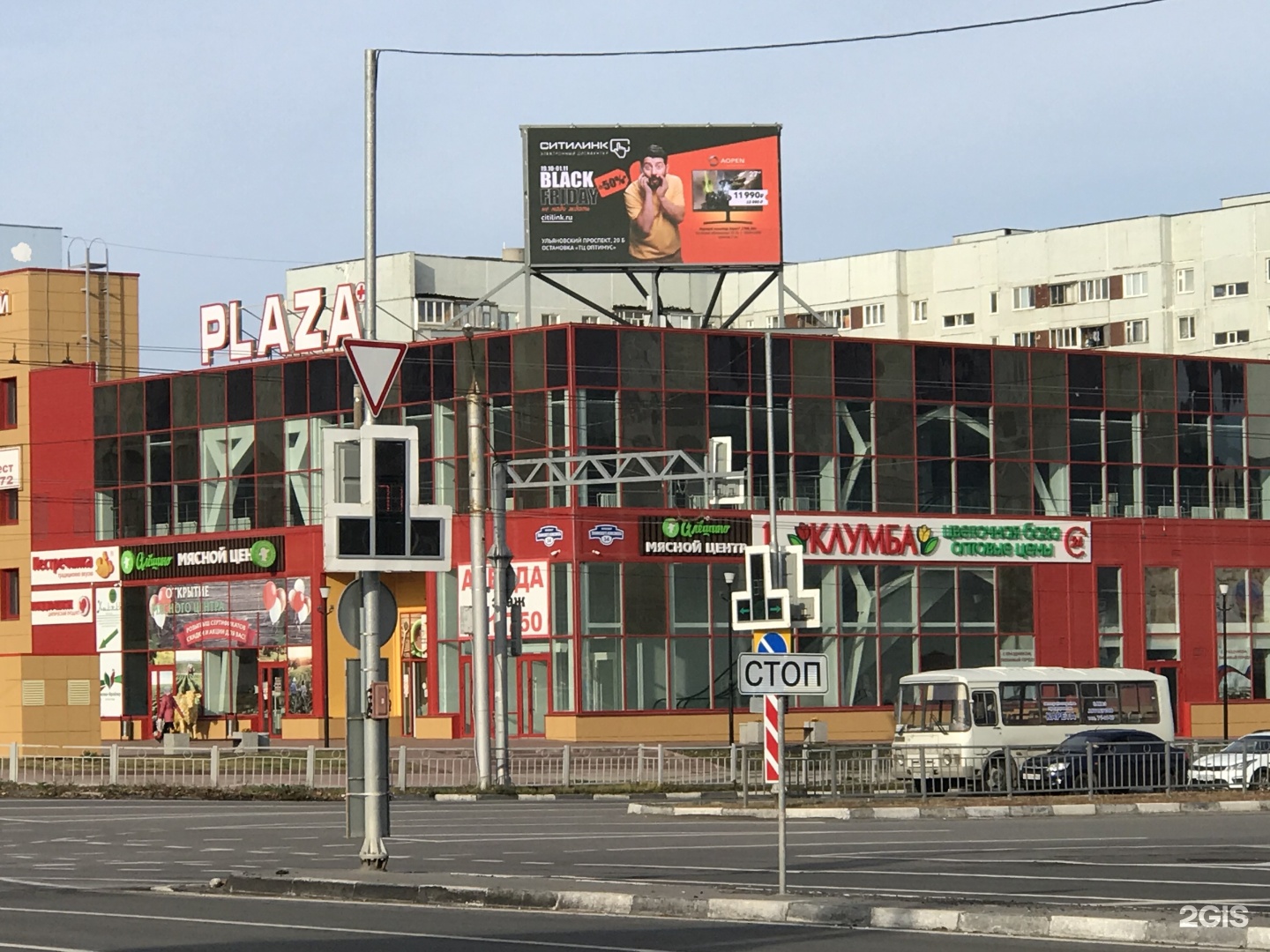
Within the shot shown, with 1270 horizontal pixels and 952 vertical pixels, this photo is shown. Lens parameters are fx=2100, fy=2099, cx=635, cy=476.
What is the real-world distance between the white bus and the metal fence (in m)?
1.06

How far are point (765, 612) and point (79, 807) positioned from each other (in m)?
18.6

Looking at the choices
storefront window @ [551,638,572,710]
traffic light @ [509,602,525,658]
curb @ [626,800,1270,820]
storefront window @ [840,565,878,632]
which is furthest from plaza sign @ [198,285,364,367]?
curb @ [626,800,1270,820]

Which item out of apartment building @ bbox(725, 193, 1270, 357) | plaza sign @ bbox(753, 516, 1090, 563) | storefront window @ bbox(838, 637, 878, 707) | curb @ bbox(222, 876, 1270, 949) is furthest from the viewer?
apartment building @ bbox(725, 193, 1270, 357)

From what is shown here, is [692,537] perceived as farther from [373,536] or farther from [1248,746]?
[373,536]

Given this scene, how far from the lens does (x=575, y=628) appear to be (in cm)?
6172

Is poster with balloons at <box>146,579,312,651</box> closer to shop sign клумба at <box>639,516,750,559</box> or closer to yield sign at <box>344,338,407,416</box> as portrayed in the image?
shop sign клумба at <box>639,516,750,559</box>

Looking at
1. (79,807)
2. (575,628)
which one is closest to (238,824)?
(79,807)

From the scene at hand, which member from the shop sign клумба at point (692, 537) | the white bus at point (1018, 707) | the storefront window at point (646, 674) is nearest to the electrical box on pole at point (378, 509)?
the white bus at point (1018, 707)

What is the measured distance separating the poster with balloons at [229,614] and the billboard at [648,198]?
552 inches

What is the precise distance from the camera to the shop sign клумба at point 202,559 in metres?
68.7

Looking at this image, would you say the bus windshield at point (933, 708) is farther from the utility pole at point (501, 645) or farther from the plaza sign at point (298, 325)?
the plaza sign at point (298, 325)

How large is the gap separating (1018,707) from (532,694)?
20548 mm

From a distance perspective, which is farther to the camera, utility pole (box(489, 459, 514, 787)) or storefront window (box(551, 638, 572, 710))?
storefront window (box(551, 638, 572, 710))

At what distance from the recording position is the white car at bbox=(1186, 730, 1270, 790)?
133ft
